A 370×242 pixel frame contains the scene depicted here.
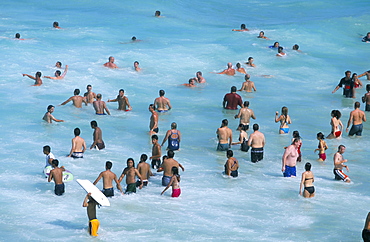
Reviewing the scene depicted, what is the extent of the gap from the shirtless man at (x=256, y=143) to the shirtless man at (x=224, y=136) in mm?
1024

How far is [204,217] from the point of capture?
1506 centimetres

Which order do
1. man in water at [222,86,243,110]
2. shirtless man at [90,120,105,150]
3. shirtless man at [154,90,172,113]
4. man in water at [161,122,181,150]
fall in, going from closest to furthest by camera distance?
shirtless man at [90,120,105,150], man in water at [161,122,181,150], shirtless man at [154,90,172,113], man in water at [222,86,243,110]

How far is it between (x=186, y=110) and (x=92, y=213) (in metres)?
12.8

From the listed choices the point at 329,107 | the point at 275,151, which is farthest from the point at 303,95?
the point at 275,151

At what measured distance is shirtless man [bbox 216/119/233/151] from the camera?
64.7 feet

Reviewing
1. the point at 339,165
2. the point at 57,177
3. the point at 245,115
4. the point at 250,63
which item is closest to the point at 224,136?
the point at 245,115

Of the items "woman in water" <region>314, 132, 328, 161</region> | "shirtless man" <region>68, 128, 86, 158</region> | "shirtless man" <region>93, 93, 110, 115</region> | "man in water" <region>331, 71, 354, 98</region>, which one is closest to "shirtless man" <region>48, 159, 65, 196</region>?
"shirtless man" <region>68, 128, 86, 158</region>

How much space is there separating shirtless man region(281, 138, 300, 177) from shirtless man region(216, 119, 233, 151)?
2633 millimetres

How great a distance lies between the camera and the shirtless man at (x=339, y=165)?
1725 cm

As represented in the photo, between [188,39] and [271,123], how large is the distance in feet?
49.2

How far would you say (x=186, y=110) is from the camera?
84.0 ft

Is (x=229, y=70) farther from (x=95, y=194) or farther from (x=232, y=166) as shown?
(x=95, y=194)

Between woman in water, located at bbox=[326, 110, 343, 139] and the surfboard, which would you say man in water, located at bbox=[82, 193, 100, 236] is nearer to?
the surfboard

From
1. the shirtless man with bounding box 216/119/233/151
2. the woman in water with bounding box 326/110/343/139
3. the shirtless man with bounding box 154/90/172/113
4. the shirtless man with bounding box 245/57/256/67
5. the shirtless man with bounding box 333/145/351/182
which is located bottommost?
the shirtless man with bounding box 333/145/351/182
